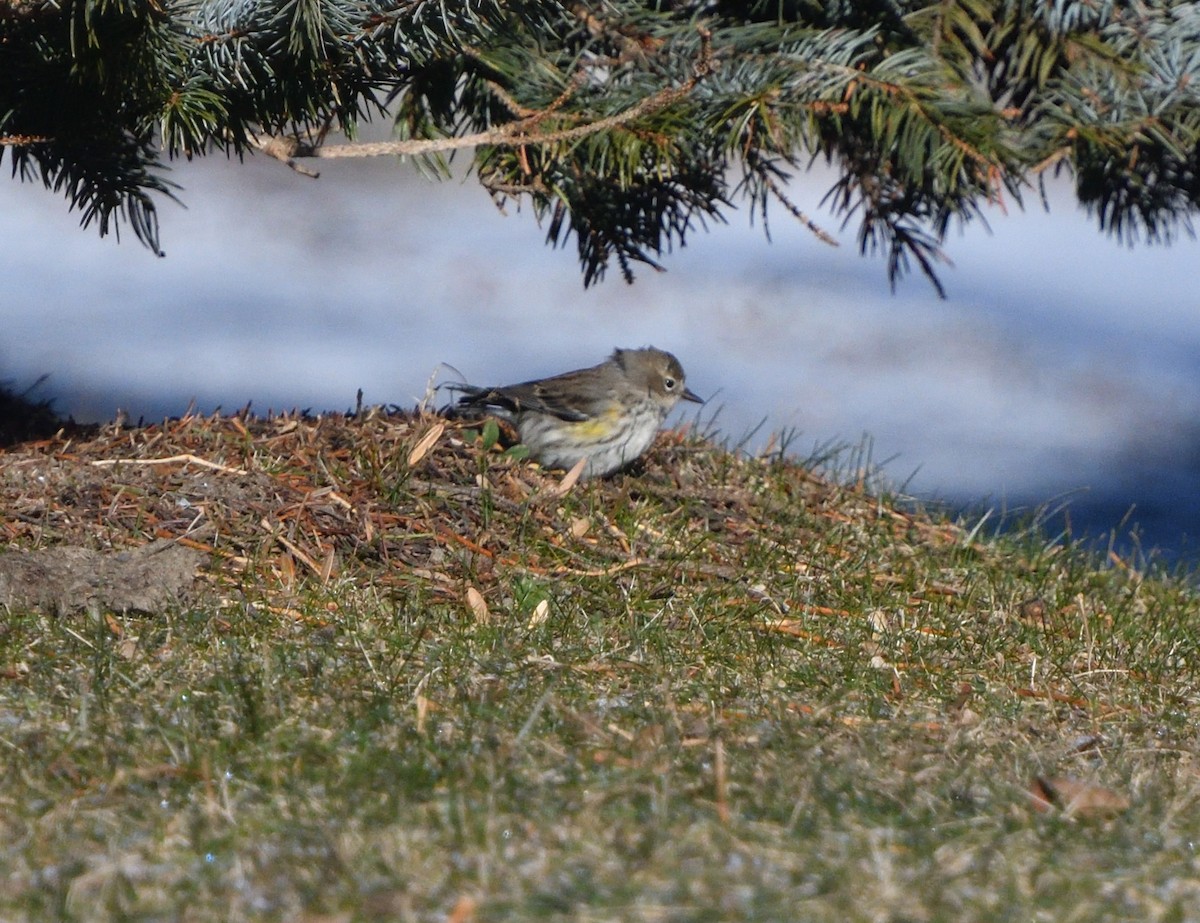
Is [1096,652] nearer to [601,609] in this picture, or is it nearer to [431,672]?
[601,609]

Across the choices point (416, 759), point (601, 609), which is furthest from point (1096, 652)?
point (416, 759)

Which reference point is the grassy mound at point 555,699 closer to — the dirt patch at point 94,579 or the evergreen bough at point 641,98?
the dirt patch at point 94,579

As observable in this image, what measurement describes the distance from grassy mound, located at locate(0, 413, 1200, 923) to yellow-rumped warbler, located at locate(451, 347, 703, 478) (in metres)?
0.23

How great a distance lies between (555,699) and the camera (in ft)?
11.4

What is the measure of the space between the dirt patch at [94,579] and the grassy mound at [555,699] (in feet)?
0.09

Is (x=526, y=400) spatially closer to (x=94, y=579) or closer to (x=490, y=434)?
(x=490, y=434)

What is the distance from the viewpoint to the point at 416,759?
2.92m

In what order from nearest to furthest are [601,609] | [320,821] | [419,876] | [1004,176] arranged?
[419,876]
[320,821]
[601,609]
[1004,176]

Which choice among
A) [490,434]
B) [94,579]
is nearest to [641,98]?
[490,434]

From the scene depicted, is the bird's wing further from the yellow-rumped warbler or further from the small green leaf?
the small green leaf

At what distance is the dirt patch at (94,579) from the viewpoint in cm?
434

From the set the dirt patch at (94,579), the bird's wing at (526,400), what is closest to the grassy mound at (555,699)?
the dirt patch at (94,579)

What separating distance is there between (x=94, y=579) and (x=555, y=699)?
1.72 meters

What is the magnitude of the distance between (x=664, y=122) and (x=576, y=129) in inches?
16.0
